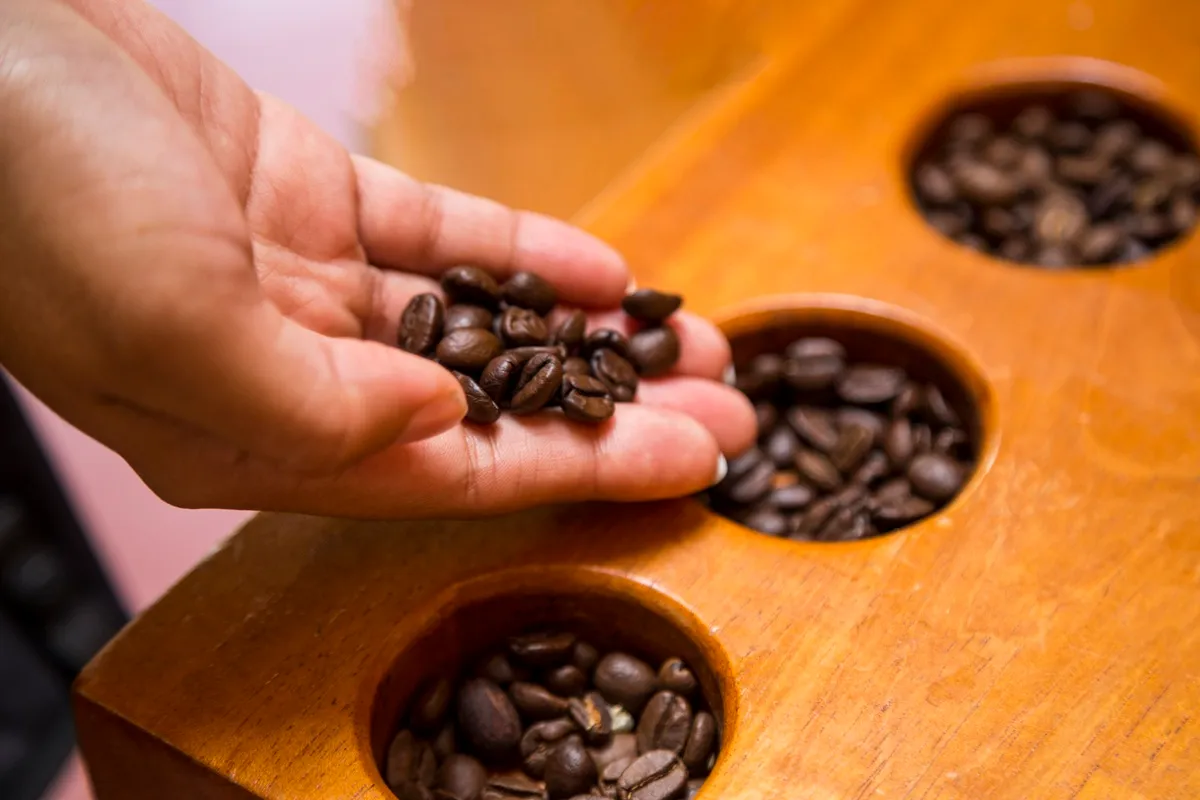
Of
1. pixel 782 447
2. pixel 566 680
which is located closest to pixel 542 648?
pixel 566 680

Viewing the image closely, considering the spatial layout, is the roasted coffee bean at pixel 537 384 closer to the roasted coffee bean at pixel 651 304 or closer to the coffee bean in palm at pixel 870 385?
the roasted coffee bean at pixel 651 304

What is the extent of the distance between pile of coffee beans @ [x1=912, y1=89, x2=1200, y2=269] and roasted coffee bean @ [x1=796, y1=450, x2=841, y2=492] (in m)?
0.46

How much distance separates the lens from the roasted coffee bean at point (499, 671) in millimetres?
1042

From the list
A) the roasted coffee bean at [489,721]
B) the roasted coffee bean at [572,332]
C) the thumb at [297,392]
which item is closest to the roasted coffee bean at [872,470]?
the roasted coffee bean at [572,332]

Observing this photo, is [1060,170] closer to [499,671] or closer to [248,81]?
[499,671]

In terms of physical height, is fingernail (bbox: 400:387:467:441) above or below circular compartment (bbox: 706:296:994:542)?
above

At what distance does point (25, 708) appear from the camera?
1559mm

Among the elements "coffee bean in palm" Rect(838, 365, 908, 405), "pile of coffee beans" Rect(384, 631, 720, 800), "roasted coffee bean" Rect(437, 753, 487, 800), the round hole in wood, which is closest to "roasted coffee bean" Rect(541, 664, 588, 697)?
"pile of coffee beans" Rect(384, 631, 720, 800)

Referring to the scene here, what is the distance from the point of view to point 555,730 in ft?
3.30

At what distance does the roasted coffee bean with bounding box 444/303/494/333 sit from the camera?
1.05 m

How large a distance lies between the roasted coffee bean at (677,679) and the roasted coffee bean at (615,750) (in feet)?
0.20

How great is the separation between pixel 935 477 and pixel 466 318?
1.68 ft

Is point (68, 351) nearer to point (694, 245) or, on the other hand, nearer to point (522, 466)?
point (522, 466)

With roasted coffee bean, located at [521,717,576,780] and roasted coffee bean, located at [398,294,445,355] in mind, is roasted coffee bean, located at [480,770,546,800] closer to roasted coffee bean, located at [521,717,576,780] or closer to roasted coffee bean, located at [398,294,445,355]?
roasted coffee bean, located at [521,717,576,780]
